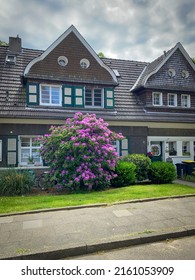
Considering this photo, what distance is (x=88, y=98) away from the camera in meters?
15.0

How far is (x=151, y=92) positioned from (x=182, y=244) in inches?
509

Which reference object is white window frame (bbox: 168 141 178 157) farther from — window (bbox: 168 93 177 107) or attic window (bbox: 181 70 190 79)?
attic window (bbox: 181 70 190 79)

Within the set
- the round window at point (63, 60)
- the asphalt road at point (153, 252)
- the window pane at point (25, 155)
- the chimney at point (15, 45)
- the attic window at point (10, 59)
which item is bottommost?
the asphalt road at point (153, 252)

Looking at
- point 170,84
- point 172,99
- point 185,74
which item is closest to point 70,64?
point 170,84

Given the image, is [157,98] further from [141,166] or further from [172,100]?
[141,166]

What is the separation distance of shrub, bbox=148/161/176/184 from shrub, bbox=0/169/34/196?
6.05 meters

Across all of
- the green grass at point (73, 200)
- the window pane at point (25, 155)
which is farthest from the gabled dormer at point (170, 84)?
the window pane at point (25, 155)

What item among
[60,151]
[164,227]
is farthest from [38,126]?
[164,227]

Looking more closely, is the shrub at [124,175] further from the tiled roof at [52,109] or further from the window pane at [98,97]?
the window pane at [98,97]

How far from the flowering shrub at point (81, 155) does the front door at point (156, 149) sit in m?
6.14

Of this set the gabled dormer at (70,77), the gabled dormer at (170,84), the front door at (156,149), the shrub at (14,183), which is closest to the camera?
the shrub at (14,183)

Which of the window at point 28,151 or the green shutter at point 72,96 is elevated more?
the green shutter at point 72,96

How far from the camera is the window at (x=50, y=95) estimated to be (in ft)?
45.4

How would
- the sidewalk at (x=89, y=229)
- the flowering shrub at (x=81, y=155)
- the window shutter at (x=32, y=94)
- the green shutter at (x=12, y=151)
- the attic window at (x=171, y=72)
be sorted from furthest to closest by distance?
the attic window at (x=171, y=72) → the window shutter at (x=32, y=94) → the green shutter at (x=12, y=151) → the flowering shrub at (x=81, y=155) → the sidewalk at (x=89, y=229)
